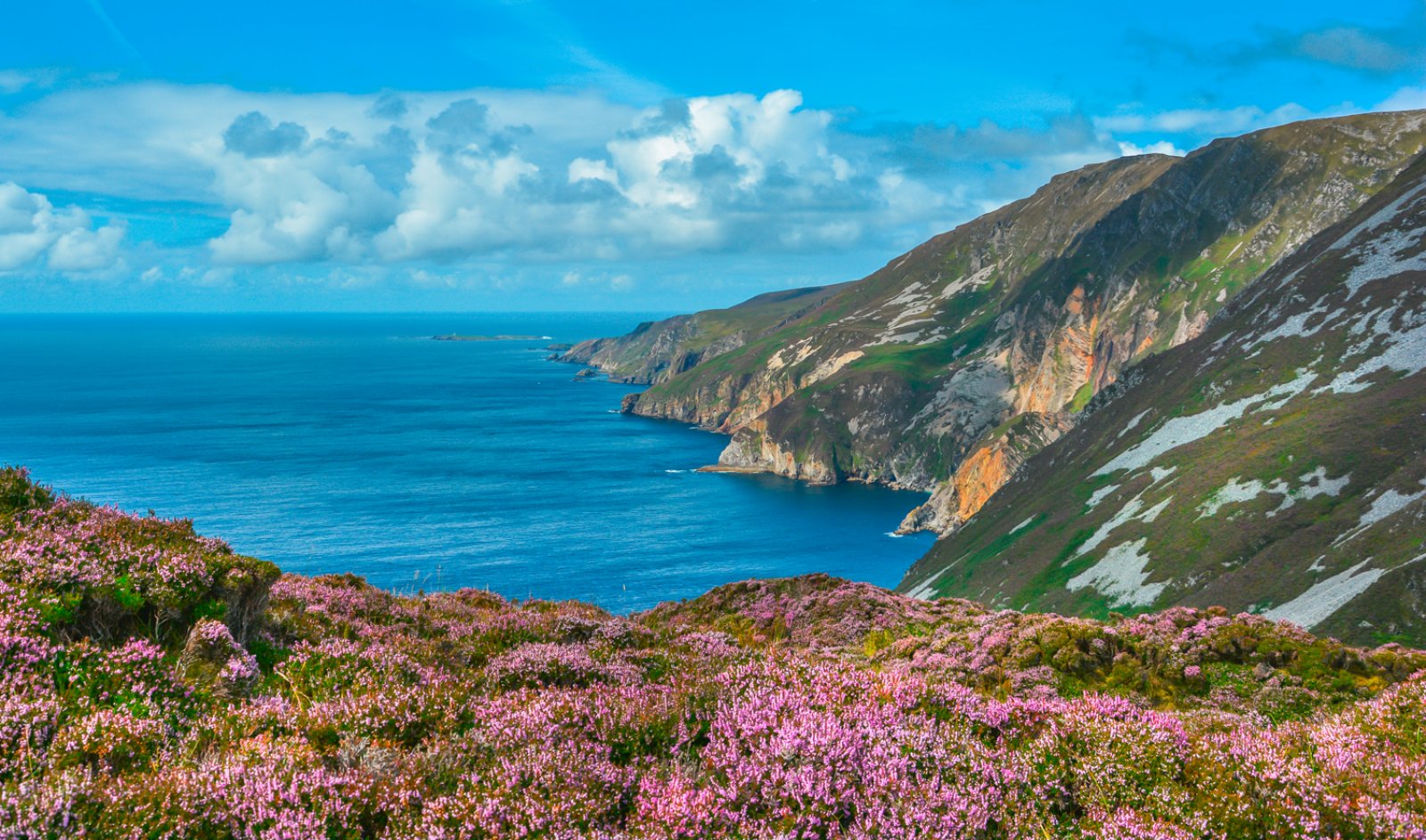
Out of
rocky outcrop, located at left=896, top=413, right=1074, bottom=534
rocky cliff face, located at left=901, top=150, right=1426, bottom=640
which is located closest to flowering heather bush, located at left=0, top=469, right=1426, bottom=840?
rocky cliff face, located at left=901, top=150, right=1426, bottom=640

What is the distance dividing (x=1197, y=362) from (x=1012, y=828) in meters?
127

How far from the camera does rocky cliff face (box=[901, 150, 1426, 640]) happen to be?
198ft

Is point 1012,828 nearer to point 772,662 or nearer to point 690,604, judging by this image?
point 772,662

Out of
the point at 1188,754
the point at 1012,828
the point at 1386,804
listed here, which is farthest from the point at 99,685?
the point at 1386,804

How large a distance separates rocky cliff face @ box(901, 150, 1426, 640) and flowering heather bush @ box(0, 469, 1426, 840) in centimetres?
4614

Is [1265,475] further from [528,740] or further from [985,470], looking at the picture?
[985,470]

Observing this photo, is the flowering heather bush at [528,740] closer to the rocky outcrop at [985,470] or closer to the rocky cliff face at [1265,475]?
the rocky cliff face at [1265,475]

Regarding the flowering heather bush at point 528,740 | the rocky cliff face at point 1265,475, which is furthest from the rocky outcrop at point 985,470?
the flowering heather bush at point 528,740

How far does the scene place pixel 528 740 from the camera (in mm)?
9211

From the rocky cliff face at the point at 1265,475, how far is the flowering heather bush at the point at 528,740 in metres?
Answer: 46.1

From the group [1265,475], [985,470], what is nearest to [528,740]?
[1265,475]

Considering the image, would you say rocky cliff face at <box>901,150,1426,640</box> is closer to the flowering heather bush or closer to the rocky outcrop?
the flowering heather bush

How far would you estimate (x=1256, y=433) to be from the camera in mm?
90375

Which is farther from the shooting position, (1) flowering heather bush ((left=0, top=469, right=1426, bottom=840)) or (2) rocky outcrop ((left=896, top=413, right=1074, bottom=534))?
(2) rocky outcrop ((left=896, top=413, right=1074, bottom=534))
